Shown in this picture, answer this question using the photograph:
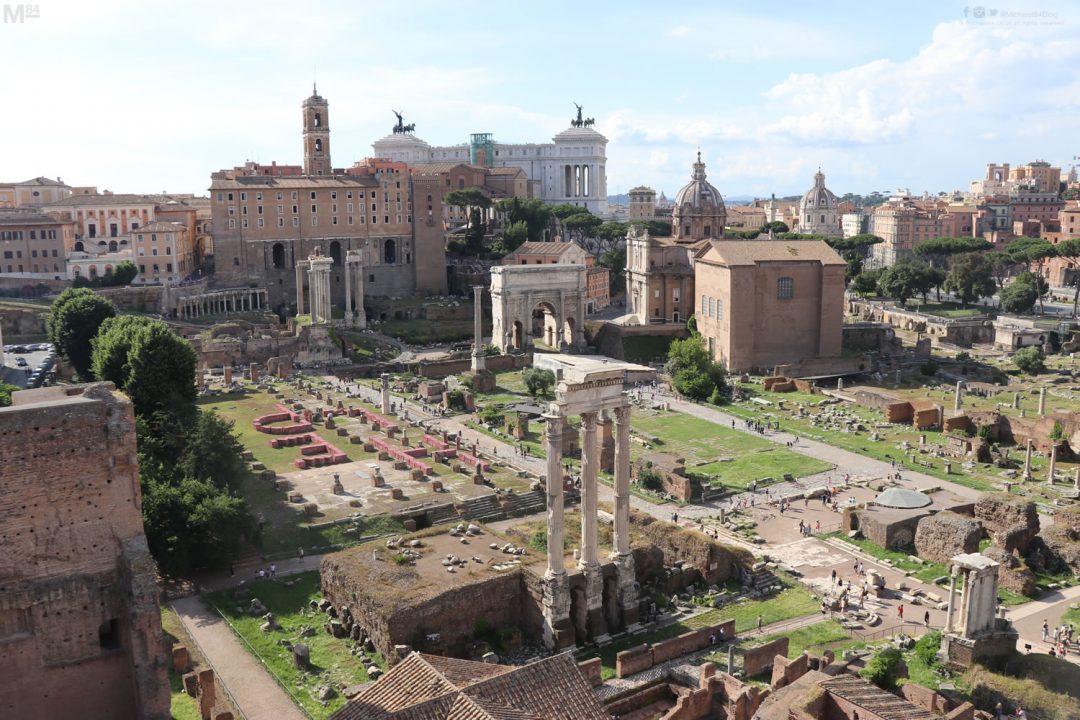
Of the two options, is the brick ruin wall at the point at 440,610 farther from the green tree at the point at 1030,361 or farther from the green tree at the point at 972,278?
the green tree at the point at 972,278

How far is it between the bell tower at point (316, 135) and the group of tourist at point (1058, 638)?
79.5 metres

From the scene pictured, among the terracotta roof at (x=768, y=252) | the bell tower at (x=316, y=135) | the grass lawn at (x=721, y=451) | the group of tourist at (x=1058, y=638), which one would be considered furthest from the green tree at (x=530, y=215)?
the group of tourist at (x=1058, y=638)

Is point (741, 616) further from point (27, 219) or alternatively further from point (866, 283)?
point (27, 219)

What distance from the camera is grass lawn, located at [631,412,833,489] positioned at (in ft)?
145

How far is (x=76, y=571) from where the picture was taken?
21.7m

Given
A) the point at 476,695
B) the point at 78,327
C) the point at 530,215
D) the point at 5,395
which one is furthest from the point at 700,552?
the point at 530,215

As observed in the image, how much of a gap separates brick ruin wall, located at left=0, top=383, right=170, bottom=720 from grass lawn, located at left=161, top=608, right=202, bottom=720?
138cm

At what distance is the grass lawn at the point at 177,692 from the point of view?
2356cm

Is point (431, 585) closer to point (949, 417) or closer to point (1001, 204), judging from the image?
point (949, 417)

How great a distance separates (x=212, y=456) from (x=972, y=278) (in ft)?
247

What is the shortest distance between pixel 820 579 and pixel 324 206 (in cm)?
6541

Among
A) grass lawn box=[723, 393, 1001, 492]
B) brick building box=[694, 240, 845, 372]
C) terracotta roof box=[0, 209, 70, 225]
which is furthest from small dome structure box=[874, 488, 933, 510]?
terracotta roof box=[0, 209, 70, 225]

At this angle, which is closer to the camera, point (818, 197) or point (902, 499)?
point (902, 499)

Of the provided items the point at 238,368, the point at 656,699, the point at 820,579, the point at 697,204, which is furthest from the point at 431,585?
the point at 697,204
